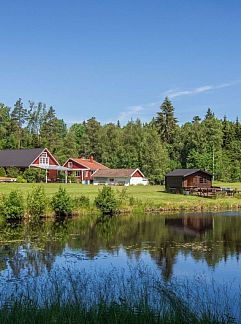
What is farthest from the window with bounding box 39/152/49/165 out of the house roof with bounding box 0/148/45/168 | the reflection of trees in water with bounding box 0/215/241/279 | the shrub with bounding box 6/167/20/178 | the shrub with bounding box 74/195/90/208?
the reflection of trees in water with bounding box 0/215/241/279

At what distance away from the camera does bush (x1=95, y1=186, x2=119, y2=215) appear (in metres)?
46.6

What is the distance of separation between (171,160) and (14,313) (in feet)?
Answer: 279

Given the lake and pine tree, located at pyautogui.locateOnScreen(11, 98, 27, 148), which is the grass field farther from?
pine tree, located at pyautogui.locateOnScreen(11, 98, 27, 148)

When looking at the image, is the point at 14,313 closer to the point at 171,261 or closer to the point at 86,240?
the point at 171,261

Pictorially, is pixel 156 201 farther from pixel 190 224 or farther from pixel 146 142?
pixel 146 142

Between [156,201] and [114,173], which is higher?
[114,173]

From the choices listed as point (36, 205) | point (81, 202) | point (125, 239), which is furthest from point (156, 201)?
point (125, 239)

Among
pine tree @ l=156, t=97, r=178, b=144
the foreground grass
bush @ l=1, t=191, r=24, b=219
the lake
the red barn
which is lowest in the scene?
the lake

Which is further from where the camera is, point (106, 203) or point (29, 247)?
point (106, 203)

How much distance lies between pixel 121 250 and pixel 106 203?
1986cm

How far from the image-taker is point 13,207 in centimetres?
4047

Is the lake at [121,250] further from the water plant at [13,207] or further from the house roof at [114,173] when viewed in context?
the house roof at [114,173]

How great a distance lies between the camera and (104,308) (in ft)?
37.1

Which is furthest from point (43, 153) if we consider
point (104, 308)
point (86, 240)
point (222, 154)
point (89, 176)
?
point (104, 308)
